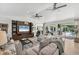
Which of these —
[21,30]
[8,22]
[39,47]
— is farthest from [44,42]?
[8,22]

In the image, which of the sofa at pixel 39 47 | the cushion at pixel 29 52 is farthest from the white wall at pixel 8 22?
the cushion at pixel 29 52

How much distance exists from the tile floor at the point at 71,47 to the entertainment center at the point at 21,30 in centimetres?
55

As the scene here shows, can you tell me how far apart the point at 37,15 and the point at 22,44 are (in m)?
0.50

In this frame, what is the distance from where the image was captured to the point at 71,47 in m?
2.12

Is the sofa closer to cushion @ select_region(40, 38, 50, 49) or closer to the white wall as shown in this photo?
cushion @ select_region(40, 38, 50, 49)

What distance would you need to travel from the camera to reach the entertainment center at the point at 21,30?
83.6 inches

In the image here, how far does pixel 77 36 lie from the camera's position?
6.91 ft

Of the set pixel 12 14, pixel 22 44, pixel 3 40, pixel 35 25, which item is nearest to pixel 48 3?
pixel 35 25

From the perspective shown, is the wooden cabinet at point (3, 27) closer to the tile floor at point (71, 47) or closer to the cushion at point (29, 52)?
the cushion at point (29, 52)

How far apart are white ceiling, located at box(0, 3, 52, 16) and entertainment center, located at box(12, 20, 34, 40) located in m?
0.14
